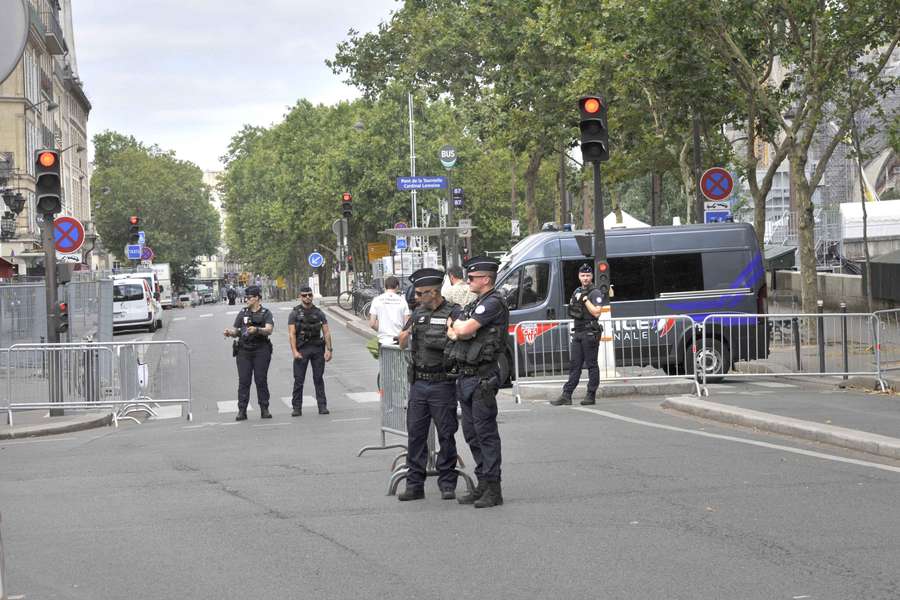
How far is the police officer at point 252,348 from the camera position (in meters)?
17.7

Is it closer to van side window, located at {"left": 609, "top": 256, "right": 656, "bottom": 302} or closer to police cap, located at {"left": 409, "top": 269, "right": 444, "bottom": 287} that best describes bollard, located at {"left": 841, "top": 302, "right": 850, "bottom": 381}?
van side window, located at {"left": 609, "top": 256, "right": 656, "bottom": 302}

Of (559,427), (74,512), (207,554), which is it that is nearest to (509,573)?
(207,554)

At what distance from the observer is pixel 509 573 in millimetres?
7062

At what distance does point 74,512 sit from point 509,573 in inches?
161

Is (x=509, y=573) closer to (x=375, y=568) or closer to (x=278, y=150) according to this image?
(x=375, y=568)

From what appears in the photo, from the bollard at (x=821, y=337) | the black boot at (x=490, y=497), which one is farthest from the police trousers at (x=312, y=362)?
the black boot at (x=490, y=497)

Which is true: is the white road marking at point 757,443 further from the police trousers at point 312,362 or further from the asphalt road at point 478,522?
the police trousers at point 312,362

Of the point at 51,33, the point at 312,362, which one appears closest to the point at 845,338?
the point at 312,362

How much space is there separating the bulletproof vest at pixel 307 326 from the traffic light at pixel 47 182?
3581 mm

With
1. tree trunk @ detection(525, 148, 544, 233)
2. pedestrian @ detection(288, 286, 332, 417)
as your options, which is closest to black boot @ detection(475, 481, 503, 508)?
pedestrian @ detection(288, 286, 332, 417)

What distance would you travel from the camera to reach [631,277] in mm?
20969

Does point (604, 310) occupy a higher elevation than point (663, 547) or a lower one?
higher

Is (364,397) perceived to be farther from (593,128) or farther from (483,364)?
(483,364)

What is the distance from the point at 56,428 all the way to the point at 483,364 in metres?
9.89
